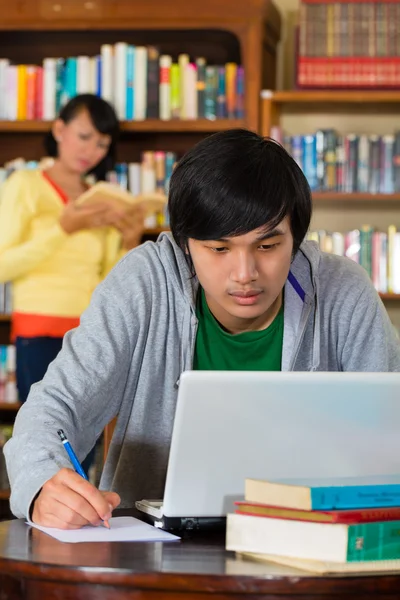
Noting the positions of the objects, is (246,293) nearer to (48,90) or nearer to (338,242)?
(338,242)

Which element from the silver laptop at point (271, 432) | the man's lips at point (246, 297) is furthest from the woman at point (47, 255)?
the silver laptop at point (271, 432)

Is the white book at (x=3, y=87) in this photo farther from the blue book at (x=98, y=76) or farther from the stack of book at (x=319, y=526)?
the stack of book at (x=319, y=526)

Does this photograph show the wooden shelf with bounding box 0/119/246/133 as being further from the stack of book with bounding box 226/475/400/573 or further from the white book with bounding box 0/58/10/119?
the stack of book with bounding box 226/475/400/573

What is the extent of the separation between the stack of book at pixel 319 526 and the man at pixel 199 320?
315 millimetres

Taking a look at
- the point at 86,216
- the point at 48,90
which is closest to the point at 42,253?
the point at 86,216

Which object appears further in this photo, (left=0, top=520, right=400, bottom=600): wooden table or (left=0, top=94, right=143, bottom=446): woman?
(left=0, top=94, right=143, bottom=446): woman

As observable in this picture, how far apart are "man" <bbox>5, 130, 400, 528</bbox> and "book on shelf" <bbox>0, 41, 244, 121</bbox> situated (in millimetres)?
2110

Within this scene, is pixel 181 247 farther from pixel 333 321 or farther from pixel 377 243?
pixel 377 243

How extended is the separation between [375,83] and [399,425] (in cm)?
270

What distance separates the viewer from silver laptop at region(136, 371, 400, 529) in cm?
115

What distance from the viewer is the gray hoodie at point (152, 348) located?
1.51 m

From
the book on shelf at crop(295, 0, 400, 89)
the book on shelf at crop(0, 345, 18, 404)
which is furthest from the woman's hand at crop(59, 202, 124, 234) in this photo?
the book on shelf at crop(295, 0, 400, 89)

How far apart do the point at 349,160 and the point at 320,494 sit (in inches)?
112

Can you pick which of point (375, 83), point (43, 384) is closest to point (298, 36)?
point (375, 83)
